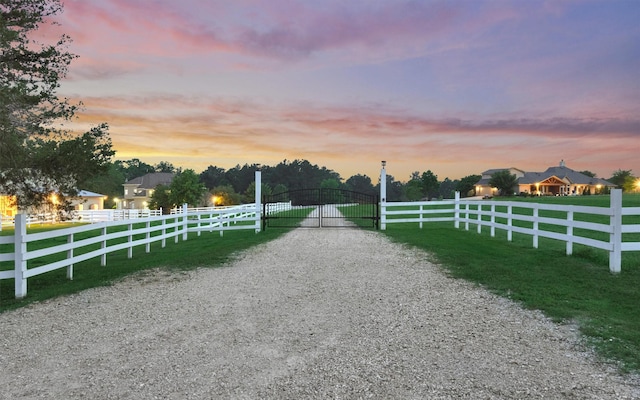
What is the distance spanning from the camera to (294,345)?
4.73 metres

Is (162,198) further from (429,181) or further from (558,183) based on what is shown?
(558,183)

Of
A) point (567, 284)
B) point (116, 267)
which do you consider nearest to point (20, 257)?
point (116, 267)

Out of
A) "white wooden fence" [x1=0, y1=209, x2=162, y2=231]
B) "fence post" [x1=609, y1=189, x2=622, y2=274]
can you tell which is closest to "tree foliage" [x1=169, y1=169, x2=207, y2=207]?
"white wooden fence" [x1=0, y1=209, x2=162, y2=231]

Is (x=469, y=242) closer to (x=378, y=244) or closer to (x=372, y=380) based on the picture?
(x=378, y=244)

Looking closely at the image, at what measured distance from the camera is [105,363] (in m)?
4.30

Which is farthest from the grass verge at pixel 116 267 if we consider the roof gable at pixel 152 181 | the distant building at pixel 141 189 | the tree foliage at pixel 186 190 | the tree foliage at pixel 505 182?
the roof gable at pixel 152 181

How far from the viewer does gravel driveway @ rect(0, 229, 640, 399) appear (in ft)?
12.2

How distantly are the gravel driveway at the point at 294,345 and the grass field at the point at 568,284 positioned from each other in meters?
0.34

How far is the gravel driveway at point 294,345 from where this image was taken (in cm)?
372

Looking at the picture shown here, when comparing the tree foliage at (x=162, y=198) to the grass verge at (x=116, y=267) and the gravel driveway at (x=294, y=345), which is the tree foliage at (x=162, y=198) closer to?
the grass verge at (x=116, y=267)

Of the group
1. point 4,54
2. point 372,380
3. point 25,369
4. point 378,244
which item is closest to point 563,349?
point 372,380

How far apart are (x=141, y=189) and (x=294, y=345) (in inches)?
3168

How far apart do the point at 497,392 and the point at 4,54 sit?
12511 mm

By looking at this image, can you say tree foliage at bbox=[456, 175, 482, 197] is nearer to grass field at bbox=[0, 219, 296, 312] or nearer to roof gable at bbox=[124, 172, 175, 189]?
roof gable at bbox=[124, 172, 175, 189]
